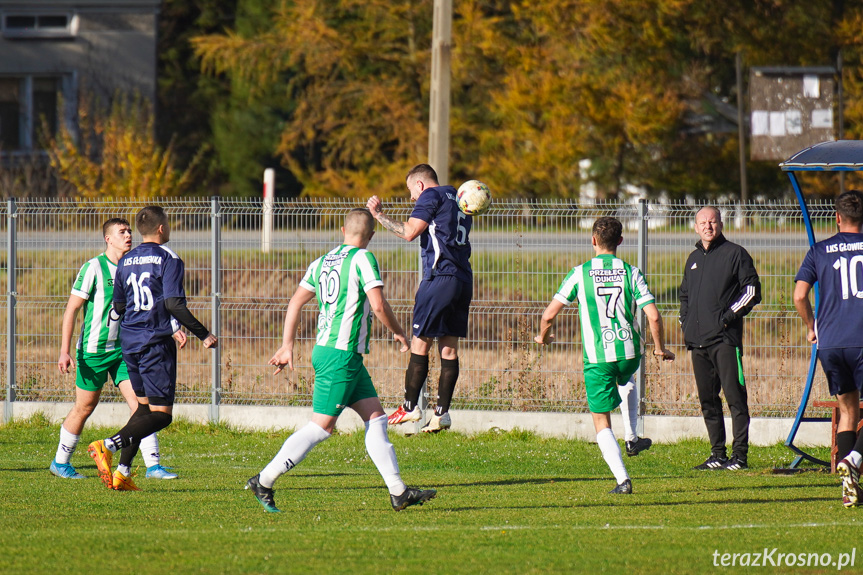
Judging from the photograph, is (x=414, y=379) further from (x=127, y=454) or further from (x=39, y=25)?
(x=39, y=25)

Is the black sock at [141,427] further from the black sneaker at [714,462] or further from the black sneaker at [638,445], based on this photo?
the black sneaker at [714,462]

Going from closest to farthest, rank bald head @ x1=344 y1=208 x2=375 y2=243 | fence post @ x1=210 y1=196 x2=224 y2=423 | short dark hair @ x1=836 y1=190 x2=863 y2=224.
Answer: bald head @ x1=344 y1=208 x2=375 y2=243 < short dark hair @ x1=836 y1=190 x2=863 y2=224 < fence post @ x1=210 y1=196 x2=224 y2=423

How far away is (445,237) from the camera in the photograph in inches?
395

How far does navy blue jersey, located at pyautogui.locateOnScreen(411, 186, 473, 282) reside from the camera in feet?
32.6

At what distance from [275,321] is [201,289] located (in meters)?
1.06

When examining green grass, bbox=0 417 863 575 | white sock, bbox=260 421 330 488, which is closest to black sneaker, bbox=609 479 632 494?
green grass, bbox=0 417 863 575

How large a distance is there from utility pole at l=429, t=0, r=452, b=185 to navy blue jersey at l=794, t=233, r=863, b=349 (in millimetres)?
8671

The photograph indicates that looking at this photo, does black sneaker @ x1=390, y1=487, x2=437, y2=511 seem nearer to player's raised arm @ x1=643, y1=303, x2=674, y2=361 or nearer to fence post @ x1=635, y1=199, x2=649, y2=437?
player's raised arm @ x1=643, y1=303, x2=674, y2=361

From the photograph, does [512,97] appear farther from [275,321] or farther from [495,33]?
[275,321]

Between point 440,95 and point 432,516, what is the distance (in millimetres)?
10316

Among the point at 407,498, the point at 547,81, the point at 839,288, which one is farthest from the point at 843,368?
the point at 547,81

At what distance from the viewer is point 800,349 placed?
39.1ft

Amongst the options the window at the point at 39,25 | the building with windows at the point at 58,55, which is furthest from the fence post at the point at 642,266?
the window at the point at 39,25

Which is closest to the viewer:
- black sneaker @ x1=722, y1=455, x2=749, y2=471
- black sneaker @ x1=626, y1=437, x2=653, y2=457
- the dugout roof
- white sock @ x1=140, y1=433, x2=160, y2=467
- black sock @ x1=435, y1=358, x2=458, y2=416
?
the dugout roof
